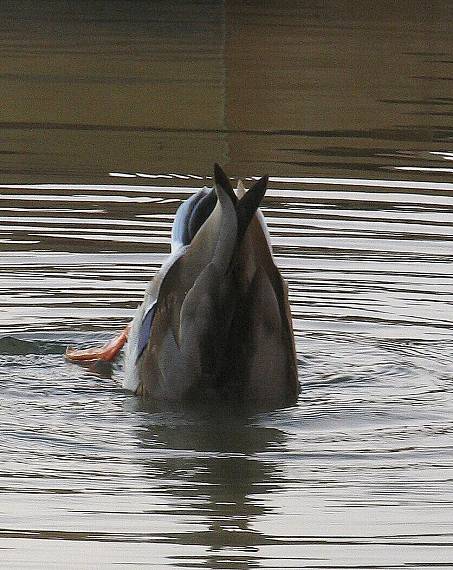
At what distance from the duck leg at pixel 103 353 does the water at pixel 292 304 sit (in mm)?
65

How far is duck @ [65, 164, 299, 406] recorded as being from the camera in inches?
280

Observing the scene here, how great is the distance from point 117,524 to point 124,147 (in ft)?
27.6

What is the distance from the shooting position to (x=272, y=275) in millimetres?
7340

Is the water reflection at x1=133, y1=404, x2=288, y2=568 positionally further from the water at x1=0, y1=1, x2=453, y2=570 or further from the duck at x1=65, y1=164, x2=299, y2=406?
the duck at x1=65, y1=164, x2=299, y2=406

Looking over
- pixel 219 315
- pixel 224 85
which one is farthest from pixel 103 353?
pixel 224 85

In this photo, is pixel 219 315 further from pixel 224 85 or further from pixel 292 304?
pixel 224 85

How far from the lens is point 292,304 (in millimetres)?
9422

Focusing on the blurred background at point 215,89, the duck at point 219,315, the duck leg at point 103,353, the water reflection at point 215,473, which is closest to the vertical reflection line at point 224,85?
the blurred background at point 215,89

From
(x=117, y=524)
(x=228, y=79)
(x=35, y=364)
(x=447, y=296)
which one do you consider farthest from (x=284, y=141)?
(x=117, y=524)

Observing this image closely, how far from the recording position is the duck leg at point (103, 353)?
8.39m

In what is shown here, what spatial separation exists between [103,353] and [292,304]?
1363mm

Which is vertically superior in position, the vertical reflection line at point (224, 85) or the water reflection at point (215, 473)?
the vertical reflection line at point (224, 85)

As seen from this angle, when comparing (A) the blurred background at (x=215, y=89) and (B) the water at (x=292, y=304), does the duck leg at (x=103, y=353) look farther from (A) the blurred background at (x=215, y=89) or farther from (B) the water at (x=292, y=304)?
(A) the blurred background at (x=215, y=89)

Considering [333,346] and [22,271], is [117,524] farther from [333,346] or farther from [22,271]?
[22,271]
